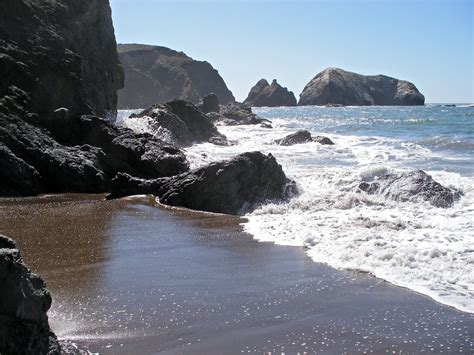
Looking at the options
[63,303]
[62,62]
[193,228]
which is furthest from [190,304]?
[62,62]

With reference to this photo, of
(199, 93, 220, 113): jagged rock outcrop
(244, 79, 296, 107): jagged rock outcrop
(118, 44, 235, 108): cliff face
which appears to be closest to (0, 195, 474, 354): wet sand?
(199, 93, 220, 113): jagged rock outcrop

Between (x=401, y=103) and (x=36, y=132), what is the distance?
145m

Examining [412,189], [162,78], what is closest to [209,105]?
[412,189]

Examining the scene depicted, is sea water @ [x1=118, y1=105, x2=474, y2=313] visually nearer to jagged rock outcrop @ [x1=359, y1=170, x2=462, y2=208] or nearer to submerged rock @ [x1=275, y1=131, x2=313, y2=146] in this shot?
jagged rock outcrop @ [x1=359, y1=170, x2=462, y2=208]

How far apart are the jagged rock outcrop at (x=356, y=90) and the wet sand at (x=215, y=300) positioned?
14126 cm

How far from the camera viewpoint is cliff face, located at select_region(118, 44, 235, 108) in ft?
483

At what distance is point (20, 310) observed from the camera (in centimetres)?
414

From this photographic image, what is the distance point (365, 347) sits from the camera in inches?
221

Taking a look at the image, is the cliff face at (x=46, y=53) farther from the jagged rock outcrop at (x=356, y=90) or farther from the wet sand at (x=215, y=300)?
the jagged rock outcrop at (x=356, y=90)

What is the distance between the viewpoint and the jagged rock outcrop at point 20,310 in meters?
4.04

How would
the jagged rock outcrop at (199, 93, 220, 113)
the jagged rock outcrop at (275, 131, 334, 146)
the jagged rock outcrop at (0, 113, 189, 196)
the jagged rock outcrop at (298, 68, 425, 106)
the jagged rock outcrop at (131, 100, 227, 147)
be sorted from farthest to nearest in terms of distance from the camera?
1. the jagged rock outcrop at (298, 68, 425, 106)
2. the jagged rock outcrop at (199, 93, 220, 113)
3. the jagged rock outcrop at (275, 131, 334, 146)
4. the jagged rock outcrop at (131, 100, 227, 147)
5. the jagged rock outcrop at (0, 113, 189, 196)

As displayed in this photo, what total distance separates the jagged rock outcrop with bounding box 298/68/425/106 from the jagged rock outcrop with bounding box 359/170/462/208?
135 metres

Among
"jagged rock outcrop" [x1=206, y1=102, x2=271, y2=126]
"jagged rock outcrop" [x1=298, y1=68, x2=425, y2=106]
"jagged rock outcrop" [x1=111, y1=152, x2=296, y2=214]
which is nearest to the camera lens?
"jagged rock outcrop" [x1=111, y1=152, x2=296, y2=214]

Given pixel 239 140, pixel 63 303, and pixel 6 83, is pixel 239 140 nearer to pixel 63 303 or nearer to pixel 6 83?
pixel 6 83
